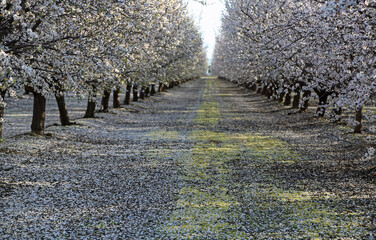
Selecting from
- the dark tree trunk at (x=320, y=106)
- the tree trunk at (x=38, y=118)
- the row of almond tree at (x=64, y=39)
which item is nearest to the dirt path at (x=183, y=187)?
the tree trunk at (x=38, y=118)

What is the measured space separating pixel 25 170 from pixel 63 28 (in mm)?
5421

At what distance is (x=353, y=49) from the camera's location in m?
14.7

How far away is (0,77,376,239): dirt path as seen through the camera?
32.2 ft

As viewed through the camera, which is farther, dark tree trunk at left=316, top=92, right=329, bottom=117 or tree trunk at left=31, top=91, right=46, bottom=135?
tree trunk at left=31, top=91, right=46, bottom=135

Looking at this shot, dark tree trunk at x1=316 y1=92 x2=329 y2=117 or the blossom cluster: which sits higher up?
the blossom cluster

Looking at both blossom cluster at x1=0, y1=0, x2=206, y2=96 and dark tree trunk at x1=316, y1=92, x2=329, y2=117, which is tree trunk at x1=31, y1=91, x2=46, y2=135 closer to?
blossom cluster at x1=0, y1=0, x2=206, y2=96

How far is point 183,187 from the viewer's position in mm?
13383

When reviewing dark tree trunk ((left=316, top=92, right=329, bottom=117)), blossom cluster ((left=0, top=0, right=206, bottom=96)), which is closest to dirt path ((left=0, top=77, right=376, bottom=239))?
dark tree trunk ((left=316, top=92, right=329, bottom=117))

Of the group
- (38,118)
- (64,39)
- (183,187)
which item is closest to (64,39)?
(64,39)

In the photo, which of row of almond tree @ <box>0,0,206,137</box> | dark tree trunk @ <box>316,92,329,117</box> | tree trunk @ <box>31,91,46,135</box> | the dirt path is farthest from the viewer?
tree trunk @ <box>31,91,46,135</box>

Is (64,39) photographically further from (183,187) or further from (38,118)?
(38,118)

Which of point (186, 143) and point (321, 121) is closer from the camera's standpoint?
point (186, 143)

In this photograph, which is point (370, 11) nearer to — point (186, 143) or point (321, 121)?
point (186, 143)

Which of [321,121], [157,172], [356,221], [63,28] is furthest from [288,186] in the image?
[321,121]
